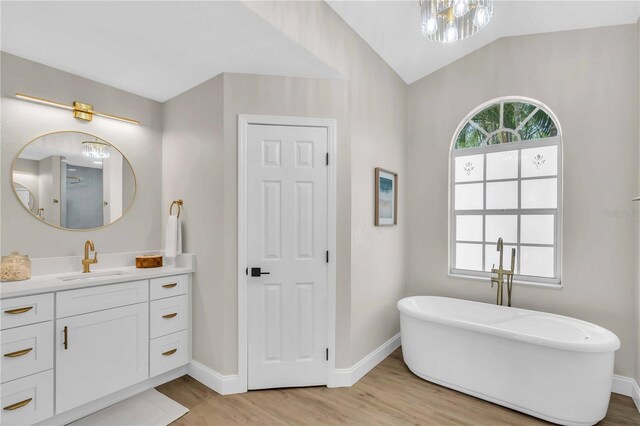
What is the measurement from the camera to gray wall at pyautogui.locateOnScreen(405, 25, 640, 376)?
2.52 m

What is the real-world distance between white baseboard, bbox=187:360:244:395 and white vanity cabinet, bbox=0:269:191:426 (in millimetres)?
149

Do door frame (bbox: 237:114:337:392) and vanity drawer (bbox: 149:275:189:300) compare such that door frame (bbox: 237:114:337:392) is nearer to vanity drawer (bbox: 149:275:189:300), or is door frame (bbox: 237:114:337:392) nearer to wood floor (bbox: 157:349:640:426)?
wood floor (bbox: 157:349:640:426)

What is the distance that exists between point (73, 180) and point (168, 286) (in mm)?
1137

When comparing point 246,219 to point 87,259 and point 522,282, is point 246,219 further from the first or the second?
point 522,282

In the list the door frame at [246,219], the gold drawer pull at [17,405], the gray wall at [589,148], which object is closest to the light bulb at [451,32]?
the door frame at [246,219]

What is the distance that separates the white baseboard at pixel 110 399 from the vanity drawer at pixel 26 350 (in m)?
0.40

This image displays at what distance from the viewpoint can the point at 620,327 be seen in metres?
2.54

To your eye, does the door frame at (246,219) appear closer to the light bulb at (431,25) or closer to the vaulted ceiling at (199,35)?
the vaulted ceiling at (199,35)

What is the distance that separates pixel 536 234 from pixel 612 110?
1165mm

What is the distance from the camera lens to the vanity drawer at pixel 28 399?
5.88ft

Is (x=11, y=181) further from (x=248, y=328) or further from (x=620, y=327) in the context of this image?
(x=620, y=327)

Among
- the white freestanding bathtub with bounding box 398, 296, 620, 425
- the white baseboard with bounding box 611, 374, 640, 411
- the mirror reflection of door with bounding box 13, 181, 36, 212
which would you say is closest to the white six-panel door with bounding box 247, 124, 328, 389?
the white freestanding bathtub with bounding box 398, 296, 620, 425

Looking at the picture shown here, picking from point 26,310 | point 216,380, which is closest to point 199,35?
point 26,310

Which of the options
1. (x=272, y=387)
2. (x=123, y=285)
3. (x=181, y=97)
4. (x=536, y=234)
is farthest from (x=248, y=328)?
(x=536, y=234)
